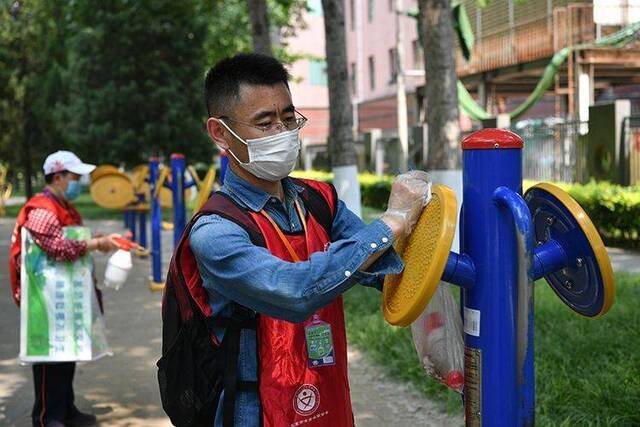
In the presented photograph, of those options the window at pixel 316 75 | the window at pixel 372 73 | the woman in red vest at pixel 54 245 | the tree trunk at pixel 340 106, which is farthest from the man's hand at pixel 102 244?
the window at pixel 316 75

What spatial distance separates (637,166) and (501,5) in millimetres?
12400

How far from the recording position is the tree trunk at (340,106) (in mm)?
11281

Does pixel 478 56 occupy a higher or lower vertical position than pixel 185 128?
higher

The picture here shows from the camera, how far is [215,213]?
2154 mm

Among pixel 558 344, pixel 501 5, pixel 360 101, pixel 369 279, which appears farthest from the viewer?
pixel 360 101

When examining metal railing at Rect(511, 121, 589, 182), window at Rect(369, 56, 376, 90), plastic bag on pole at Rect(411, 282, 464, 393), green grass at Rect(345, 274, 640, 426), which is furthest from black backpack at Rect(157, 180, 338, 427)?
window at Rect(369, 56, 376, 90)

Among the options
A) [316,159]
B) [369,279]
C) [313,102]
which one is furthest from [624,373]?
[313,102]

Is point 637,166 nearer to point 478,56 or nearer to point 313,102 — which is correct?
point 478,56

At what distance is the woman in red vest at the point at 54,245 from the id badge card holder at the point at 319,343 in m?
2.92

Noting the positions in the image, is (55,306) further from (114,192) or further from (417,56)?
(417,56)

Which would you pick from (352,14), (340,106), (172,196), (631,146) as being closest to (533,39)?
(631,146)

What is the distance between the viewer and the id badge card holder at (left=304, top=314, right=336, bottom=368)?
222 cm

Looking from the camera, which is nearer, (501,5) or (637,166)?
(637,166)

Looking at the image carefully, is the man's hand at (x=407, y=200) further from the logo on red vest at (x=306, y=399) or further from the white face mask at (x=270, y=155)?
the logo on red vest at (x=306, y=399)
